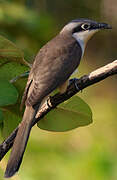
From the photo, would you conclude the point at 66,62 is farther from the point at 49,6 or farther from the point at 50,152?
the point at 49,6

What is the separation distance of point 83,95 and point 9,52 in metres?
4.41

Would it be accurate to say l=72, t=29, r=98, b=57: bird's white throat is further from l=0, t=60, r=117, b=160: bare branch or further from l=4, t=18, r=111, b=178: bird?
l=0, t=60, r=117, b=160: bare branch

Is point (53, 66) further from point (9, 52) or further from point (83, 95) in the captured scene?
point (83, 95)

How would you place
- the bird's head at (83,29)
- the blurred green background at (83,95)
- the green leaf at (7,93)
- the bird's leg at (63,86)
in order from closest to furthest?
the green leaf at (7,93)
the bird's leg at (63,86)
the bird's head at (83,29)
the blurred green background at (83,95)

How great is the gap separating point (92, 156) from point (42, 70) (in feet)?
3.61

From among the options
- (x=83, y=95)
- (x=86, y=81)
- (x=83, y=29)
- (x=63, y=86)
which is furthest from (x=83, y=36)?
(x=83, y=95)

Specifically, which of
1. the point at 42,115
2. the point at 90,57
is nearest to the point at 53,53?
the point at 42,115

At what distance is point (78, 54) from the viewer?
2461 millimetres

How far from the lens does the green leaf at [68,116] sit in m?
1.72

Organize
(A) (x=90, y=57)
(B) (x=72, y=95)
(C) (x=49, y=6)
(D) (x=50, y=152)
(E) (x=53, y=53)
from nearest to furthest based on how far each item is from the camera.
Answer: (B) (x=72, y=95), (E) (x=53, y=53), (D) (x=50, y=152), (C) (x=49, y=6), (A) (x=90, y=57)

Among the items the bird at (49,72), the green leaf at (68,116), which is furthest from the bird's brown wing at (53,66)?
the green leaf at (68,116)

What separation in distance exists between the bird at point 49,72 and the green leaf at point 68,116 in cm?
8

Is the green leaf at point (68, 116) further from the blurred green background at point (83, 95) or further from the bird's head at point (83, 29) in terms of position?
the bird's head at point (83, 29)

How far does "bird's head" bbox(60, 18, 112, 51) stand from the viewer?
2.58 m
